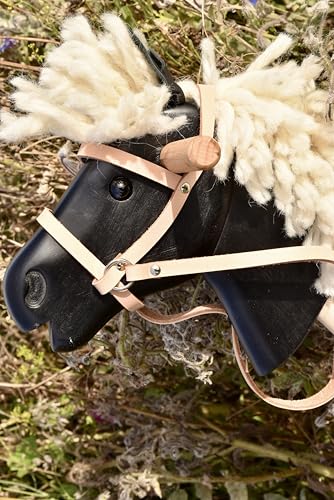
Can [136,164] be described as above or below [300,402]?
above

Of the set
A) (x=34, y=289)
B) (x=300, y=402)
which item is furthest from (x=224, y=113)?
(x=300, y=402)

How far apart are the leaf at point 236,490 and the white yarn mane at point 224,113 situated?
0.81m

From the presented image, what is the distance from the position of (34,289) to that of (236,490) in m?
0.84

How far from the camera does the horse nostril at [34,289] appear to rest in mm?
979

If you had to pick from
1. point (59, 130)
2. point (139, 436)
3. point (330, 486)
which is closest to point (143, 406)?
point (139, 436)

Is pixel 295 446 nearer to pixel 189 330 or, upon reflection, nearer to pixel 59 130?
pixel 189 330

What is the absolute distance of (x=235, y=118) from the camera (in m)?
0.95

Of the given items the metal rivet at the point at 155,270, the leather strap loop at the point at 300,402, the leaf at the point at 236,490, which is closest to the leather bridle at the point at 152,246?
the metal rivet at the point at 155,270

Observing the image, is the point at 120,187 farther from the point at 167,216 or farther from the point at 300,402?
the point at 300,402

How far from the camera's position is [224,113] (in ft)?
3.10

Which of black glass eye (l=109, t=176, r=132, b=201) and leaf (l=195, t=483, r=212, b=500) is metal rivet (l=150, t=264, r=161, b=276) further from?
leaf (l=195, t=483, r=212, b=500)

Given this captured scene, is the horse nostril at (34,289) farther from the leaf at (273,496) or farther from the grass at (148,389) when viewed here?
the leaf at (273,496)

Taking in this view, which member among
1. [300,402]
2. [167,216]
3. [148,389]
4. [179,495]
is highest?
[167,216]

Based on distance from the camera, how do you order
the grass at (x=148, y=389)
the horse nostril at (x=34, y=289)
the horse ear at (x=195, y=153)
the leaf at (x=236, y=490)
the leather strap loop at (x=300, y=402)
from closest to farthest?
the horse ear at (x=195, y=153), the horse nostril at (x=34, y=289), the leather strap loop at (x=300, y=402), the grass at (x=148, y=389), the leaf at (x=236, y=490)
